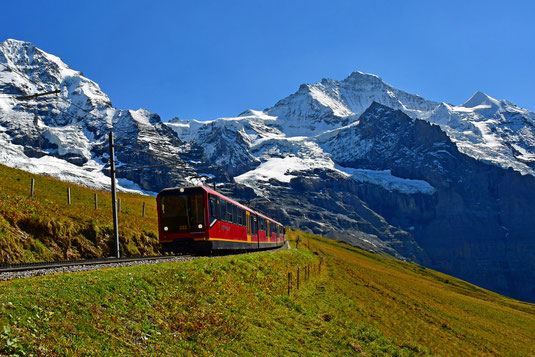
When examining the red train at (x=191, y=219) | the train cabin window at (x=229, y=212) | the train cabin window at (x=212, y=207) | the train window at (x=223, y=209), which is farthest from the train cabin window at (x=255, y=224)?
the train cabin window at (x=212, y=207)

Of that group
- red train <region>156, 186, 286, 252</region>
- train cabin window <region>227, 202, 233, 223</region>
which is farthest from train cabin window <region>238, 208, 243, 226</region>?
red train <region>156, 186, 286, 252</region>

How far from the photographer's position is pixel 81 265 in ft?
59.8

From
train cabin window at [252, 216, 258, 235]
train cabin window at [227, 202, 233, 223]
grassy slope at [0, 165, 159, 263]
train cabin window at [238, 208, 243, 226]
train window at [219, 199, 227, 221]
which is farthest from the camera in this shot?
train cabin window at [252, 216, 258, 235]

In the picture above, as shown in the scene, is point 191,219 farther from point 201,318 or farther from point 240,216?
point 201,318

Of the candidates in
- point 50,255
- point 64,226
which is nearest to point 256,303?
point 50,255

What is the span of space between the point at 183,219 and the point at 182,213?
408 mm

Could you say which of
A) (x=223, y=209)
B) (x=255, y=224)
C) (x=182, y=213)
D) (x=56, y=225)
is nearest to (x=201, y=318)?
(x=182, y=213)

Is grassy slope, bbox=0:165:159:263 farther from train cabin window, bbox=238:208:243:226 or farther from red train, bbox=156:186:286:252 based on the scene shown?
train cabin window, bbox=238:208:243:226

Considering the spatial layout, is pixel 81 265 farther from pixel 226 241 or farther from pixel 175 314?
pixel 226 241

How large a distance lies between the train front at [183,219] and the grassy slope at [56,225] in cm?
461

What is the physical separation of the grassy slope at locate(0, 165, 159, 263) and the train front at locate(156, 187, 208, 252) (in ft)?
15.1

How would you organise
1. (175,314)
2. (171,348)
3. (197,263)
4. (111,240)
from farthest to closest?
(111,240) < (197,263) < (175,314) < (171,348)

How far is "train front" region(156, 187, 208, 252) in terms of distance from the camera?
27.5 metres

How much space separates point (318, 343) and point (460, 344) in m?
15.5
